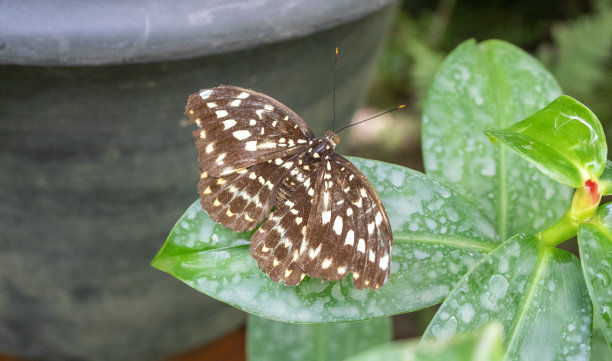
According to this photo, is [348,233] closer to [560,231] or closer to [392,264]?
[392,264]

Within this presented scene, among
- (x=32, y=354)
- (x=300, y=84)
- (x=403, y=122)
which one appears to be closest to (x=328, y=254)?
(x=300, y=84)

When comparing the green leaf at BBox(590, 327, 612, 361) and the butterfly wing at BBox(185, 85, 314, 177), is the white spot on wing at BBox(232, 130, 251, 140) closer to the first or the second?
the butterfly wing at BBox(185, 85, 314, 177)

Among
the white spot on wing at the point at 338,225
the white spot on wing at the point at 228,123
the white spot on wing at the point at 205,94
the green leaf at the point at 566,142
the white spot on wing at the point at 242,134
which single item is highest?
the white spot on wing at the point at 205,94

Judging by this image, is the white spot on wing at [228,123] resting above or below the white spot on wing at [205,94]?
below

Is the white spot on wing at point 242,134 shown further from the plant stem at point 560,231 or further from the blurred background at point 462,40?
the blurred background at point 462,40

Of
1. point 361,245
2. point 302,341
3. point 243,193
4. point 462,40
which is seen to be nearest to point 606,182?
point 361,245

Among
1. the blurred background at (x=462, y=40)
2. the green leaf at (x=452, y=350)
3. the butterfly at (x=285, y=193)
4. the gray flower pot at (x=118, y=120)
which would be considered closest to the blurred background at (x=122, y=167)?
the gray flower pot at (x=118, y=120)

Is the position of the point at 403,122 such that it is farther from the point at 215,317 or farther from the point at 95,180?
the point at 95,180

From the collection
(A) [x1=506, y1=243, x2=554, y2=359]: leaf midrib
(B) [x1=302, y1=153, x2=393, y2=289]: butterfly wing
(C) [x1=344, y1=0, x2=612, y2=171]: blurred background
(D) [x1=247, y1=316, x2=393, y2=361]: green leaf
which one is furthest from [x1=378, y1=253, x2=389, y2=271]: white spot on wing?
(C) [x1=344, y1=0, x2=612, y2=171]: blurred background

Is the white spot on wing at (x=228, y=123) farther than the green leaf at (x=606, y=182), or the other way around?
the white spot on wing at (x=228, y=123)
